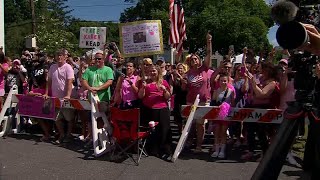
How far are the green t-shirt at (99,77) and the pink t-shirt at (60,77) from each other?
0.72 m

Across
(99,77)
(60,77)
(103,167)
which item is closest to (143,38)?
(99,77)

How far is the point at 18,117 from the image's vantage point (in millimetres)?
10445

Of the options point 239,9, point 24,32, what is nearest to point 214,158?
point 239,9

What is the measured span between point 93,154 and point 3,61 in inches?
166

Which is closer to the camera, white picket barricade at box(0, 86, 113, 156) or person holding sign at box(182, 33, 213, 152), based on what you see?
white picket barricade at box(0, 86, 113, 156)

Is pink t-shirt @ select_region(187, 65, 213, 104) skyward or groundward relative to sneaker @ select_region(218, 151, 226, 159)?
skyward

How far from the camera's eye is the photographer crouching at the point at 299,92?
2.40 meters

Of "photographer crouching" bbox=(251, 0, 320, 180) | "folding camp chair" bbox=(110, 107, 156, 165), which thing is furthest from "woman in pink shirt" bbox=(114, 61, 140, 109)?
"photographer crouching" bbox=(251, 0, 320, 180)

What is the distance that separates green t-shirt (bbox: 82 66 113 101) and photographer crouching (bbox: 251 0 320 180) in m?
6.27

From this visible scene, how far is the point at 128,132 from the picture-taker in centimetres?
767

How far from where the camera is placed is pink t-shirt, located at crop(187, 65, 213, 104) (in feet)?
28.0

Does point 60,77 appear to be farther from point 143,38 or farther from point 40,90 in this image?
point 143,38

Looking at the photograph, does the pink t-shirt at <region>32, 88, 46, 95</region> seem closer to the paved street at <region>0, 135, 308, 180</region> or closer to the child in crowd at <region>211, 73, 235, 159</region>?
the paved street at <region>0, 135, 308, 180</region>

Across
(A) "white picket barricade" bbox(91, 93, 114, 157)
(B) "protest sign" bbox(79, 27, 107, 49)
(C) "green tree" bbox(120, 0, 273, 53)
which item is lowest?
(A) "white picket barricade" bbox(91, 93, 114, 157)
